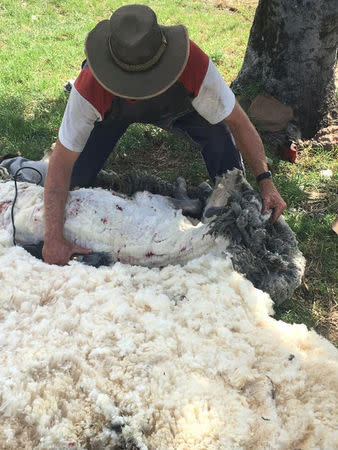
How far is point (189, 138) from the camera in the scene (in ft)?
9.81

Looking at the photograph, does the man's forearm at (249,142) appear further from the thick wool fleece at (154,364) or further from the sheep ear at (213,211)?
the thick wool fleece at (154,364)

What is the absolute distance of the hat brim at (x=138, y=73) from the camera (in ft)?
6.40

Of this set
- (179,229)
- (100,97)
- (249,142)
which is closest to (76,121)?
(100,97)

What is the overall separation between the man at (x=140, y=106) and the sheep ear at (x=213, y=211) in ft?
0.86

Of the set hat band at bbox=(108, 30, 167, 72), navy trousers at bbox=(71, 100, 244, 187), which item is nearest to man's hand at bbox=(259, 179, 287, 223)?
navy trousers at bbox=(71, 100, 244, 187)

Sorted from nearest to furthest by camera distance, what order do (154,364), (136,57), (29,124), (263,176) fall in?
(154,364)
(136,57)
(263,176)
(29,124)

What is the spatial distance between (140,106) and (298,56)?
5.76 ft

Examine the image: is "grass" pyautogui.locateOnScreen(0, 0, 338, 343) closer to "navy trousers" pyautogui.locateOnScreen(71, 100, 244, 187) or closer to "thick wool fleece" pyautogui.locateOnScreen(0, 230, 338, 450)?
"navy trousers" pyautogui.locateOnScreen(71, 100, 244, 187)

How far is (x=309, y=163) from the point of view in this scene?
3.69m

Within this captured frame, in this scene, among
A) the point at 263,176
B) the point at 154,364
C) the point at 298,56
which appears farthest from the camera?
the point at 298,56

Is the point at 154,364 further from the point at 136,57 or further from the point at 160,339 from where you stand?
the point at 136,57

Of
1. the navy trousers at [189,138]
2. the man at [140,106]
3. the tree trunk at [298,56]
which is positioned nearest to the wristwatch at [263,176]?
the man at [140,106]

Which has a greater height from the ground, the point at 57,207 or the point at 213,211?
the point at 213,211

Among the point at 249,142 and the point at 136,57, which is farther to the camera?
the point at 249,142
